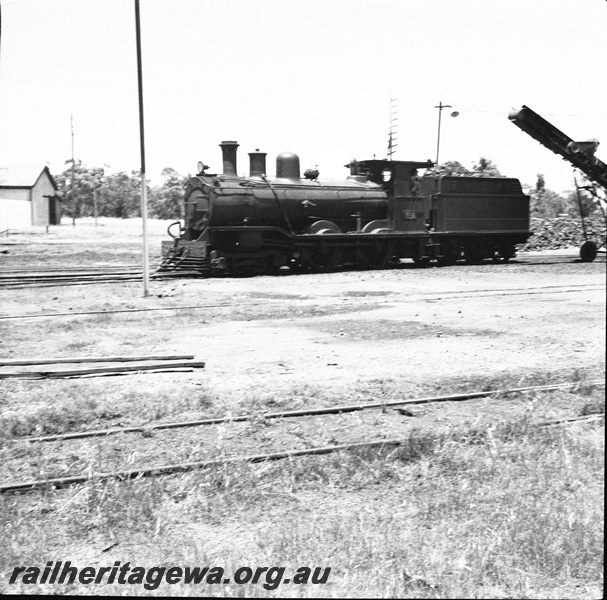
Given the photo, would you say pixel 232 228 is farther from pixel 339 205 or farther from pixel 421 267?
pixel 421 267

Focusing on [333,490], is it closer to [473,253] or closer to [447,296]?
[447,296]

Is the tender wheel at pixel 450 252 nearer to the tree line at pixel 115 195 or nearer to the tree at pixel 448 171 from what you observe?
the tree at pixel 448 171

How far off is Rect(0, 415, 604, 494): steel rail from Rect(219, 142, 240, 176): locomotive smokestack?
14.9m

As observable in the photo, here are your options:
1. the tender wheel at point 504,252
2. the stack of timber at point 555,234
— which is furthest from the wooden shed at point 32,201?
the tender wheel at point 504,252

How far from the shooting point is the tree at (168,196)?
38.8m

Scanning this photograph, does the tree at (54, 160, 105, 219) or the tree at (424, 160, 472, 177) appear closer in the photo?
the tree at (424, 160, 472, 177)

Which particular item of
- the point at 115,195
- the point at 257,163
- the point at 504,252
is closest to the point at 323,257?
the point at 257,163

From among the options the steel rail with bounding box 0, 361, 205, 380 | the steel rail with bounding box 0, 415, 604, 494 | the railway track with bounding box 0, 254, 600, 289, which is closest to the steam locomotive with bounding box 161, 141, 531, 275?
the railway track with bounding box 0, 254, 600, 289

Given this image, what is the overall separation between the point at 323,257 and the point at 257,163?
298cm

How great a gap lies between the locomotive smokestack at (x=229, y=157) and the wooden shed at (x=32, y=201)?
1064 inches

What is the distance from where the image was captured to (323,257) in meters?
19.8

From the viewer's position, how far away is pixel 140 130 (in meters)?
13.1

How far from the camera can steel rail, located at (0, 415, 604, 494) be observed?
424 cm

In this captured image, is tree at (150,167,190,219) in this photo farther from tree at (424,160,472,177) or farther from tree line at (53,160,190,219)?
tree at (424,160,472,177)
